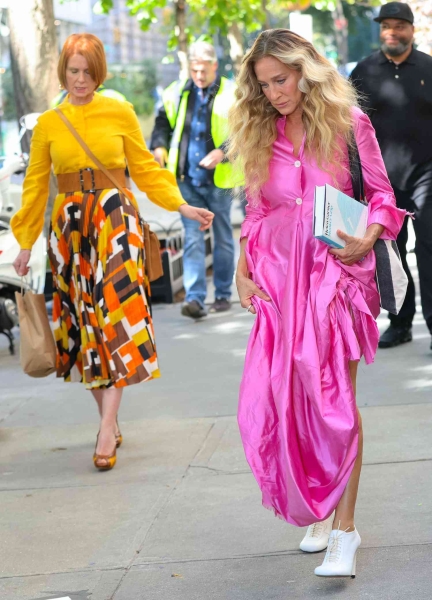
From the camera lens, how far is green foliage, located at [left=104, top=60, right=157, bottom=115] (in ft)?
174

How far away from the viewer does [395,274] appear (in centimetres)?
378

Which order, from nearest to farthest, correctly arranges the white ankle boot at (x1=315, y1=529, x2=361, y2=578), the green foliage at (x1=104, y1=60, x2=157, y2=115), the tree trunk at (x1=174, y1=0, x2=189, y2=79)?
the white ankle boot at (x1=315, y1=529, x2=361, y2=578) → the tree trunk at (x1=174, y1=0, x2=189, y2=79) → the green foliage at (x1=104, y1=60, x2=157, y2=115)

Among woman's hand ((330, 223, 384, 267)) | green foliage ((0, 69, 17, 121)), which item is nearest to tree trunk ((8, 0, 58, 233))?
woman's hand ((330, 223, 384, 267))

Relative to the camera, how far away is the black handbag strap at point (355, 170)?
3744 mm

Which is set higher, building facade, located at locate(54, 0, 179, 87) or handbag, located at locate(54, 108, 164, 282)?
handbag, located at locate(54, 108, 164, 282)

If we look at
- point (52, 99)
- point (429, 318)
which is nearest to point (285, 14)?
point (52, 99)

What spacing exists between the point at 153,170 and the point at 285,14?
2171 inches

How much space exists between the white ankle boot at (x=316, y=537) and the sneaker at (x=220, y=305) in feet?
18.0

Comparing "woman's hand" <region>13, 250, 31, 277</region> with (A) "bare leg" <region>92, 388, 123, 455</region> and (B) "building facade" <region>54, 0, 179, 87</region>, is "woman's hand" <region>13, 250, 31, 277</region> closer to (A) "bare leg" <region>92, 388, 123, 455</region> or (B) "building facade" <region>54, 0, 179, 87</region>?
(A) "bare leg" <region>92, 388, 123, 455</region>

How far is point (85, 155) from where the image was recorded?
209 inches

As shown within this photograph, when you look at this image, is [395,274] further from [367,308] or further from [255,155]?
[255,155]

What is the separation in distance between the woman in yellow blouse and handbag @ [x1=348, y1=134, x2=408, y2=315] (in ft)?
5.21

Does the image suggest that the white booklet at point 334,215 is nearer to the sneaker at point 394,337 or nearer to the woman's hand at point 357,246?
the woman's hand at point 357,246

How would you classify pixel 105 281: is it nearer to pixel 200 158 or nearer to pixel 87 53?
pixel 87 53
